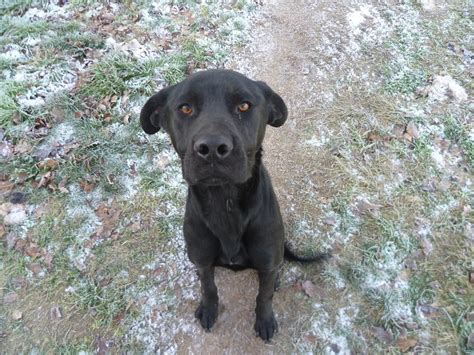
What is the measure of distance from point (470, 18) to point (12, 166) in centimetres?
653

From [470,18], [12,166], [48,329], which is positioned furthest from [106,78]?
[470,18]

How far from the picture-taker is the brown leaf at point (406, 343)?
3182 millimetres

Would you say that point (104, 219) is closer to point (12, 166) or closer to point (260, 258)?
point (12, 166)

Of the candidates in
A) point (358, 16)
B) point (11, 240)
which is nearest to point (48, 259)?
point (11, 240)

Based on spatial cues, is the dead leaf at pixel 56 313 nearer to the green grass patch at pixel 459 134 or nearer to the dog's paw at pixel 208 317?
the dog's paw at pixel 208 317

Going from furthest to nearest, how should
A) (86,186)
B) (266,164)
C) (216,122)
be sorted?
1. (266,164)
2. (86,186)
3. (216,122)

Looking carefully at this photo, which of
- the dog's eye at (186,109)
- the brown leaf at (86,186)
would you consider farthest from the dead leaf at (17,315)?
the dog's eye at (186,109)

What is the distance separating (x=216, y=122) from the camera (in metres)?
2.17

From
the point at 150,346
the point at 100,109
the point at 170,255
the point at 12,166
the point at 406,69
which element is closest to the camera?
the point at 150,346

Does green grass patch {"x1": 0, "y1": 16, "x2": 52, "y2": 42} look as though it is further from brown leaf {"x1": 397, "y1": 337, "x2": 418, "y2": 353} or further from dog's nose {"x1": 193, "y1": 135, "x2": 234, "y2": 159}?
brown leaf {"x1": 397, "y1": 337, "x2": 418, "y2": 353}

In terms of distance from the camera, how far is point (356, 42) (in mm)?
5477

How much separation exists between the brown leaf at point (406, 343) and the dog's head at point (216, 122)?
2.06 meters

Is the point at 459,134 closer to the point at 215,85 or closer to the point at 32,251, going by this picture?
the point at 215,85

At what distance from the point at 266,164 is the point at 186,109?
7.10 ft
